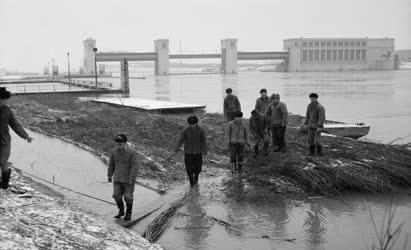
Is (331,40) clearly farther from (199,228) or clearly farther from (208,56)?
(199,228)

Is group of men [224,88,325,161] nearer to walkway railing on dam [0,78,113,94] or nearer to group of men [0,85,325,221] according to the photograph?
group of men [0,85,325,221]

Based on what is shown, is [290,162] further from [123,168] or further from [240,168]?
[123,168]

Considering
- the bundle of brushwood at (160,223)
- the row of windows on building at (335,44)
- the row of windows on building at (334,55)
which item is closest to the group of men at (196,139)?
the bundle of brushwood at (160,223)

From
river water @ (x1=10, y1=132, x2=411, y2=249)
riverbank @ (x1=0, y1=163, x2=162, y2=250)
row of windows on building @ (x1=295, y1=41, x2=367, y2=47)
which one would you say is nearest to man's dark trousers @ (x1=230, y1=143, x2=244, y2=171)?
river water @ (x1=10, y1=132, x2=411, y2=249)

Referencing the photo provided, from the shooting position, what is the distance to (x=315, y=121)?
1148cm

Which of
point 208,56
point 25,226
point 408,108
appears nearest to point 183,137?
point 25,226

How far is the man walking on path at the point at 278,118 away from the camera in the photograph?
38.9 feet

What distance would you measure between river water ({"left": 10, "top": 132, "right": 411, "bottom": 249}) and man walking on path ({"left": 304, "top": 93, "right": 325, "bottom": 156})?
203 centimetres

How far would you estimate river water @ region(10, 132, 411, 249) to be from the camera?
7668 mm

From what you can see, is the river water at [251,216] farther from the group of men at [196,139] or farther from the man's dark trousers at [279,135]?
the man's dark trousers at [279,135]

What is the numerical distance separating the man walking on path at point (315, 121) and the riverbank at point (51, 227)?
218 inches

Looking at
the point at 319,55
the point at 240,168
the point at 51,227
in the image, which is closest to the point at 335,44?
the point at 319,55

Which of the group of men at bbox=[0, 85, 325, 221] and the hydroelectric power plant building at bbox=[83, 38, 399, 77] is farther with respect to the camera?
the hydroelectric power plant building at bbox=[83, 38, 399, 77]

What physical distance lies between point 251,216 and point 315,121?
3.54 m
